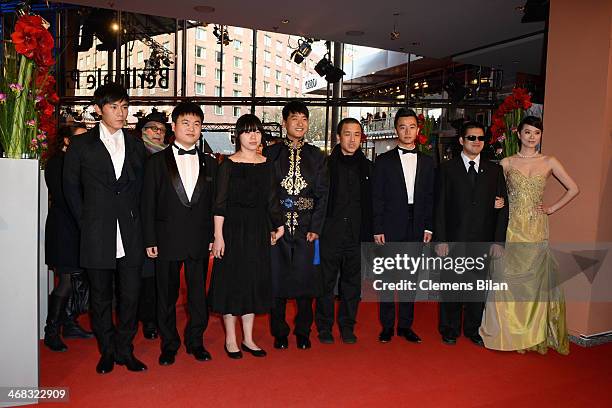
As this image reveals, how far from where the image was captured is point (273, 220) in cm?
353

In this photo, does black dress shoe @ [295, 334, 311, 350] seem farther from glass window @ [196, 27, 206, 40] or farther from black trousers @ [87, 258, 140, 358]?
glass window @ [196, 27, 206, 40]

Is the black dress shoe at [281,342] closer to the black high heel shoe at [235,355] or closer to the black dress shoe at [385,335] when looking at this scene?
the black high heel shoe at [235,355]

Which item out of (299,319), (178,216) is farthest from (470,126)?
(178,216)

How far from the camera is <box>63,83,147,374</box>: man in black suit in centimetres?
306

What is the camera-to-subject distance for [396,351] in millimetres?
3734

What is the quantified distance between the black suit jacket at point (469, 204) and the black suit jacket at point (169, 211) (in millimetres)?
1826

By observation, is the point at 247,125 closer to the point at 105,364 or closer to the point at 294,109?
Answer: the point at 294,109

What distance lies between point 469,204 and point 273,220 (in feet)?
4.93

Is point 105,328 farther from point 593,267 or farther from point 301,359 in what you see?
point 593,267

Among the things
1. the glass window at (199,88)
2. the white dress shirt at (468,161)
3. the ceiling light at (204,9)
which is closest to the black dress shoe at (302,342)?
the white dress shirt at (468,161)

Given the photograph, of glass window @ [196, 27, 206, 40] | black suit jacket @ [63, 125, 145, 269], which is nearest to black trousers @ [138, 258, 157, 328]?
black suit jacket @ [63, 125, 145, 269]

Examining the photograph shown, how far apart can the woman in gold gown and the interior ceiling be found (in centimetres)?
373

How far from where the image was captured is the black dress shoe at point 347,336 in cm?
390

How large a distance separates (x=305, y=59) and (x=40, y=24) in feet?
31.5
